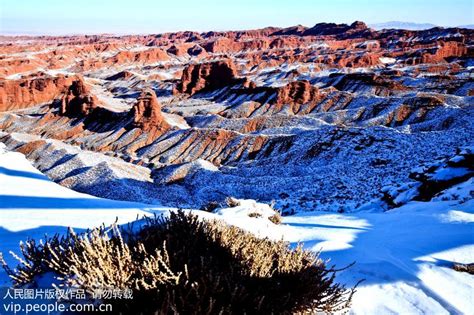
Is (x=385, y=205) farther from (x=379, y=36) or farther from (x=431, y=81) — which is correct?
(x=379, y=36)

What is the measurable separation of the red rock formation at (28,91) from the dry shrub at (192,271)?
84784 mm

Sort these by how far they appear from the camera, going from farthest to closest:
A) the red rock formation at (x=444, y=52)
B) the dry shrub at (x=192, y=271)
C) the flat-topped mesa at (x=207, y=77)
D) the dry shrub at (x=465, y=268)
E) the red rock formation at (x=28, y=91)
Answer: the red rock formation at (x=444, y=52) → the flat-topped mesa at (x=207, y=77) → the red rock formation at (x=28, y=91) → the dry shrub at (x=465, y=268) → the dry shrub at (x=192, y=271)

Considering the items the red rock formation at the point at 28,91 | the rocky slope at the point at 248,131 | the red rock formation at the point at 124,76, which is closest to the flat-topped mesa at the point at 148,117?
the rocky slope at the point at 248,131

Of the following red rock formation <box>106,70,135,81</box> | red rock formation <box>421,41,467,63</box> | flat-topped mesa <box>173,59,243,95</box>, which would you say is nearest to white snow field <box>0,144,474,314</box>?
flat-topped mesa <box>173,59,243,95</box>

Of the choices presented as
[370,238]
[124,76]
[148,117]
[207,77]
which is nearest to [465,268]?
[370,238]

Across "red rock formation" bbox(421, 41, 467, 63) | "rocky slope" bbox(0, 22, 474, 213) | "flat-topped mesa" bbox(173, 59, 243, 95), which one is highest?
"red rock formation" bbox(421, 41, 467, 63)

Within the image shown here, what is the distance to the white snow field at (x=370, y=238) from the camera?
397 cm

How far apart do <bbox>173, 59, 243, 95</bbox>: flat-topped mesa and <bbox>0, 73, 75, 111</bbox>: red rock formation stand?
1040 inches

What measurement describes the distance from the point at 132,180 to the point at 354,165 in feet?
59.3

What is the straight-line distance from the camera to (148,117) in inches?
2041

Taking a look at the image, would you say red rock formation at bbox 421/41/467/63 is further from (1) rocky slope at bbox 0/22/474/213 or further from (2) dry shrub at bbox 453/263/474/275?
(2) dry shrub at bbox 453/263/474/275

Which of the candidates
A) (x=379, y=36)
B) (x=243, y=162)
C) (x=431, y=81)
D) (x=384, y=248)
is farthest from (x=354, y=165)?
(x=379, y=36)

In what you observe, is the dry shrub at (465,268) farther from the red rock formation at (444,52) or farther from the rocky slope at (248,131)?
the red rock formation at (444,52)

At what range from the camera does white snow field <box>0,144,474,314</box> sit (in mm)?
3975
